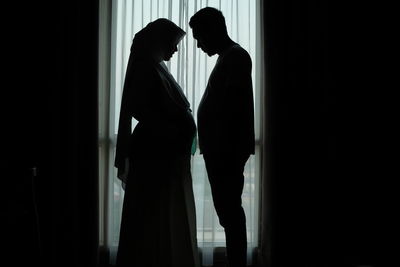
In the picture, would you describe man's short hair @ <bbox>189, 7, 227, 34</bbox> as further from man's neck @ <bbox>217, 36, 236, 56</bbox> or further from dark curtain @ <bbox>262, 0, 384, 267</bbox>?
dark curtain @ <bbox>262, 0, 384, 267</bbox>

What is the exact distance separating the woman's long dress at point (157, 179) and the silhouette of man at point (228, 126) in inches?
6.2

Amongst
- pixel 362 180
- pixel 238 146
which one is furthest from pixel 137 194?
pixel 362 180

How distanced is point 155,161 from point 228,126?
0.40 meters

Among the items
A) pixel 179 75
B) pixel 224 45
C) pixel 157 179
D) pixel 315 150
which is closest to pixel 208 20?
pixel 224 45

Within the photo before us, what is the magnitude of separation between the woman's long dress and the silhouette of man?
0.16 meters

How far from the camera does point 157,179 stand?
68.8 inches

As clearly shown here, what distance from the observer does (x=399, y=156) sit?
2.34m

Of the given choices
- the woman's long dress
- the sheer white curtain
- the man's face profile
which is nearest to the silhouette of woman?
the woman's long dress

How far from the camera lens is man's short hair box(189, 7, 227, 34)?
5.48ft

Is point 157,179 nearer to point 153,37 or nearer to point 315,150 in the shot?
point 153,37
